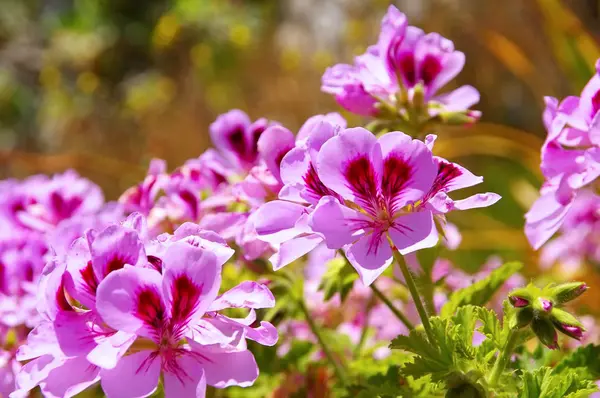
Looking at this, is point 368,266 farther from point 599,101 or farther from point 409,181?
point 599,101

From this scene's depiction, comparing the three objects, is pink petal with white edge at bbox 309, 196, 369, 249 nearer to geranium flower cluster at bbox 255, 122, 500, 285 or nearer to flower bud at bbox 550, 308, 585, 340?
geranium flower cluster at bbox 255, 122, 500, 285

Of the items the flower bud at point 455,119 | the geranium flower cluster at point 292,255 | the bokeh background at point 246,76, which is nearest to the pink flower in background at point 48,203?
the geranium flower cluster at point 292,255

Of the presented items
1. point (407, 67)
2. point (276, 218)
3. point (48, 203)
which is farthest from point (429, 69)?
point (48, 203)

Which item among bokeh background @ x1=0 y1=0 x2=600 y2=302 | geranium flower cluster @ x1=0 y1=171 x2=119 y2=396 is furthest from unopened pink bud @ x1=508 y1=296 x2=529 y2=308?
bokeh background @ x1=0 y1=0 x2=600 y2=302

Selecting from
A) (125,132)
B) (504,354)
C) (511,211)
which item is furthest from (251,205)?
(125,132)

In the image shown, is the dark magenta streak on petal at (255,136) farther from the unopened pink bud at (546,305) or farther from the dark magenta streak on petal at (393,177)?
the unopened pink bud at (546,305)
